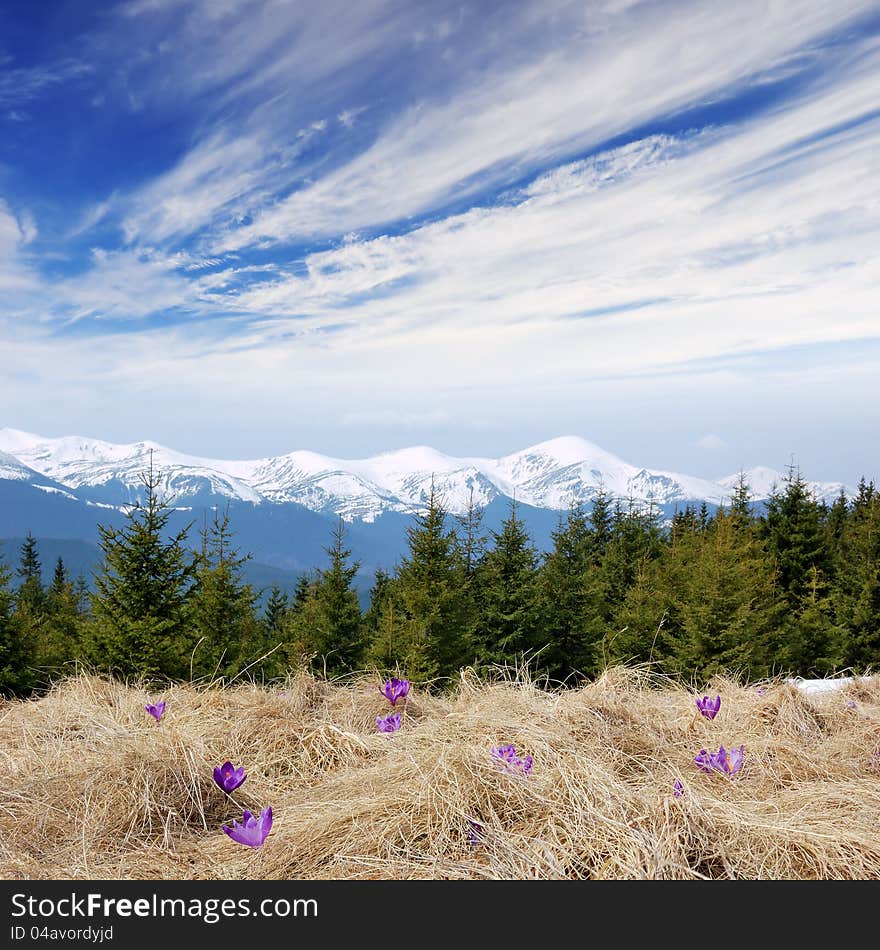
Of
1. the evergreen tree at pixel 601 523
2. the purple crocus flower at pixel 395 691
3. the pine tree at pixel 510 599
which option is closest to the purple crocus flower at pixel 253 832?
the purple crocus flower at pixel 395 691

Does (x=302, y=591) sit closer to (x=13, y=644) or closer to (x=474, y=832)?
(x=13, y=644)

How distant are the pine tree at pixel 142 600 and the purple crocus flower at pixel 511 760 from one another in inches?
570

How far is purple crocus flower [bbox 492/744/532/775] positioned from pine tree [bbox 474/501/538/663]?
21.3 m

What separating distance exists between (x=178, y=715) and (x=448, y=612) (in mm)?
18747

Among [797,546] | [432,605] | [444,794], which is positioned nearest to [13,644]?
[432,605]

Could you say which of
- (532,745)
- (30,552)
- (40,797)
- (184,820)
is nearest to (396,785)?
(532,745)

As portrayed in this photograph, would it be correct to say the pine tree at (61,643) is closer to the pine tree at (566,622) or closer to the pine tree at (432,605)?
the pine tree at (432,605)

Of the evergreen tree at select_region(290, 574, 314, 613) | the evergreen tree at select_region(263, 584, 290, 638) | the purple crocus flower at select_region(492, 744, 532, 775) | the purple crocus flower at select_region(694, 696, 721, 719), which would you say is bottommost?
the evergreen tree at select_region(263, 584, 290, 638)

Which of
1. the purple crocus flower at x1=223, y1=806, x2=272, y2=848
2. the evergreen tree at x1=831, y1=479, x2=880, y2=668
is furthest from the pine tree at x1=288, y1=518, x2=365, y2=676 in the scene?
the purple crocus flower at x1=223, y1=806, x2=272, y2=848

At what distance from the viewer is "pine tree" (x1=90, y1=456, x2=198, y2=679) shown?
1512 cm

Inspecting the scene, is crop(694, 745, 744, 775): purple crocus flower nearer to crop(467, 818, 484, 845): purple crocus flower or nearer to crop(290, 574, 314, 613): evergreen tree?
crop(467, 818, 484, 845): purple crocus flower

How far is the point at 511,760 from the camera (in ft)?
7.55

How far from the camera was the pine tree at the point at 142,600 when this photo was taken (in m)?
15.1
